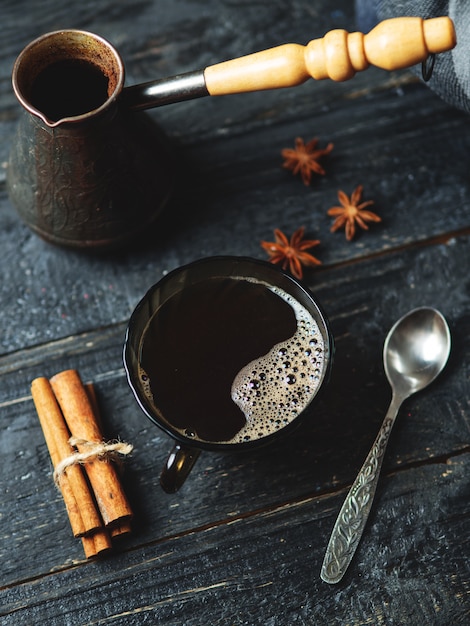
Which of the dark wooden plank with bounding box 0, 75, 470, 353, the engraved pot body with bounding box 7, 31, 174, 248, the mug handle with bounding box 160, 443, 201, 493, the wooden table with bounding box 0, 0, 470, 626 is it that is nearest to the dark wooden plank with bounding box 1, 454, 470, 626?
the wooden table with bounding box 0, 0, 470, 626

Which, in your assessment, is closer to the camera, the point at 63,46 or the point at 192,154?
the point at 63,46

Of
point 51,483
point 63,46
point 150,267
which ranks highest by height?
point 63,46

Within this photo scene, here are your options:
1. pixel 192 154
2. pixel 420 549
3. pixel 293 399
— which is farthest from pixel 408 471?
pixel 192 154

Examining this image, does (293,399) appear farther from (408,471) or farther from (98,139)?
(98,139)

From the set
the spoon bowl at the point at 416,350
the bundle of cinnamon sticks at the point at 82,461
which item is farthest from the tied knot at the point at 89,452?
the spoon bowl at the point at 416,350

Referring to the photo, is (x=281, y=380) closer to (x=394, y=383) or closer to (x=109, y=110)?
(x=394, y=383)

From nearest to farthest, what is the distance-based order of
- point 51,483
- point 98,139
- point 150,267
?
point 98,139 → point 51,483 → point 150,267

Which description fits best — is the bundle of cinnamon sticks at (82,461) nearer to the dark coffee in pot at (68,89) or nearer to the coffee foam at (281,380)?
the coffee foam at (281,380)
